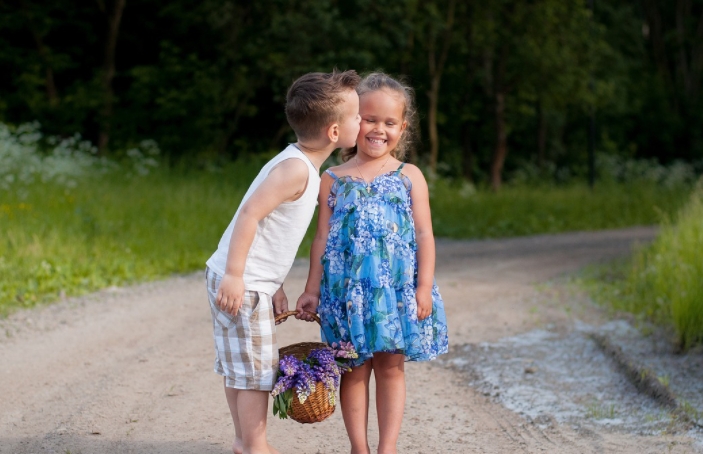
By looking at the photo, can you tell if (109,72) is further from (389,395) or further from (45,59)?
(389,395)

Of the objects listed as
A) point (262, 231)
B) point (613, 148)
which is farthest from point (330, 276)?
point (613, 148)

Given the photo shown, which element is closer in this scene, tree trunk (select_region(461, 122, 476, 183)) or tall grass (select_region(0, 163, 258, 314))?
tall grass (select_region(0, 163, 258, 314))

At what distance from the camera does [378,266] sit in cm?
351

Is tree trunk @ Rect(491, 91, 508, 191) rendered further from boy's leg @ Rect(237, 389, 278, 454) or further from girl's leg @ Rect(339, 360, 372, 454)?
boy's leg @ Rect(237, 389, 278, 454)

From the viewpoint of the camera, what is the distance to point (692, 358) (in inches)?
226

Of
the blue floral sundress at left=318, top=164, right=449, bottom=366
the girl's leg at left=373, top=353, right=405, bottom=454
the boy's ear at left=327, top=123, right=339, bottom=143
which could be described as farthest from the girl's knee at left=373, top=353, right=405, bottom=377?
the boy's ear at left=327, top=123, right=339, bottom=143

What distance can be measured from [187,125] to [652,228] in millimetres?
10684

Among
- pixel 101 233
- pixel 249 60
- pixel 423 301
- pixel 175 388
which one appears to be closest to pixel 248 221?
pixel 423 301

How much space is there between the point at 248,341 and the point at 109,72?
1948cm

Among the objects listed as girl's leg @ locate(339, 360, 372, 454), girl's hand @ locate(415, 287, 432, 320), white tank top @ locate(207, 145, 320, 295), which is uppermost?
white tank top @ locate(207, 145, 320, 295)

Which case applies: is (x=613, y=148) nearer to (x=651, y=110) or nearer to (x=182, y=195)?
(x=651, y=110)

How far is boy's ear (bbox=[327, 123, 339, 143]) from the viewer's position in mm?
3478

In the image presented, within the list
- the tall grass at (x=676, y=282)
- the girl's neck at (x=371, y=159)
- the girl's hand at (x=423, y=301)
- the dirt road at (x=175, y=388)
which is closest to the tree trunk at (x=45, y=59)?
the dirt road at (x=175, y=388)

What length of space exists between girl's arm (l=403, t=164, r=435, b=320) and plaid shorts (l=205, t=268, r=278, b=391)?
57 cm
